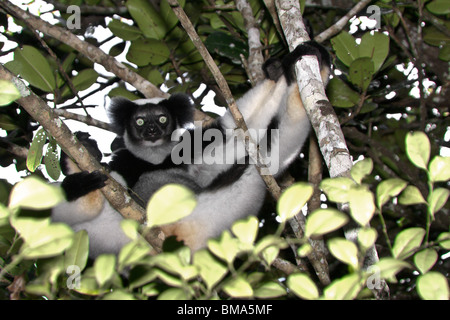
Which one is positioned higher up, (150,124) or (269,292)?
(269,292)

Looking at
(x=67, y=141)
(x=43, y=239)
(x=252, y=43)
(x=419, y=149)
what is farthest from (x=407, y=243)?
(x=252, y=43)

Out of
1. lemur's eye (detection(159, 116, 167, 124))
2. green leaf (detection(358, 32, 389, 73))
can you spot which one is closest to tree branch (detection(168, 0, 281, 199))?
lemur's eye (detection(159, 116, 167, 124))

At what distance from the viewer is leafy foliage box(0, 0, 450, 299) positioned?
1097mm

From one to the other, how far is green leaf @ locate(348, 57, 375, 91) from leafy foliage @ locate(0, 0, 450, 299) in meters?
0.01

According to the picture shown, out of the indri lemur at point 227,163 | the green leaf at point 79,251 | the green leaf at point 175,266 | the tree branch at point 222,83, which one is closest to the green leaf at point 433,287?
the green leaf at point 175,266

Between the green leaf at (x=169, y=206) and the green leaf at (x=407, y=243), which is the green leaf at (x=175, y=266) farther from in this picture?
the green leaf at (x=407, y=243)

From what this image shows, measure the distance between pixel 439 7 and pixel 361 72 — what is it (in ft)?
3.79

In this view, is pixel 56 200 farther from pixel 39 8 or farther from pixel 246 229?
pixel 39 8

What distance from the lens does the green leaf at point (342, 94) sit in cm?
396

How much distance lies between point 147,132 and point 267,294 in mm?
2659

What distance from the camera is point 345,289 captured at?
1040 mm

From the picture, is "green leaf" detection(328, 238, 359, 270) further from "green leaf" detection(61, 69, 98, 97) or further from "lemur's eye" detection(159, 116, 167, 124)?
"green leaf" detection(61, 69, 98, 97)

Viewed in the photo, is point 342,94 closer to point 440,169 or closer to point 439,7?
point 439,7

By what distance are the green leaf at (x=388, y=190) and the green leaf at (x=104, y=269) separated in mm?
759
